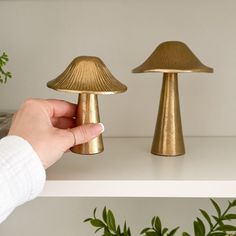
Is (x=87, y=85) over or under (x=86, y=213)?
over

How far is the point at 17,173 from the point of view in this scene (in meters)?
0.42

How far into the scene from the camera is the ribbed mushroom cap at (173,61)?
1.68 feet

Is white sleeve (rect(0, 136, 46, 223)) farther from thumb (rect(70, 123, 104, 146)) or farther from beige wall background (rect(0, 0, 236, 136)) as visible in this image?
beige wall background (rect(0, 0, 236, 136))

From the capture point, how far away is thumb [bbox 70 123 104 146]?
479 millimetres

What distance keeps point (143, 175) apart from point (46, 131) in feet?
0.44

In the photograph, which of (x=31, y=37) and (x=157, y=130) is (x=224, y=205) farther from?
(x=31, y=37)

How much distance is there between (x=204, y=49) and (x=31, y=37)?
296mm

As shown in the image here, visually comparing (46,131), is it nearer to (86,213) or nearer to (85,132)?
(85,132)

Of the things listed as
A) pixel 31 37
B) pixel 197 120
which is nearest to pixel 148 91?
pixel 197 120

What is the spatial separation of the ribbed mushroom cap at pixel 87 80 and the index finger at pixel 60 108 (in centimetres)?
3

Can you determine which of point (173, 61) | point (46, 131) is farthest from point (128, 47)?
point (46, 131)

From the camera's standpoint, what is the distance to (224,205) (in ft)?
2.39

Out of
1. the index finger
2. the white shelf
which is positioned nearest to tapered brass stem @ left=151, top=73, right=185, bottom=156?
the white shelf

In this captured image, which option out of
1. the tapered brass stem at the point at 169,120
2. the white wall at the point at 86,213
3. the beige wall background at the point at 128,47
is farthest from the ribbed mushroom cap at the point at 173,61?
the white wall at the point at 86,213
